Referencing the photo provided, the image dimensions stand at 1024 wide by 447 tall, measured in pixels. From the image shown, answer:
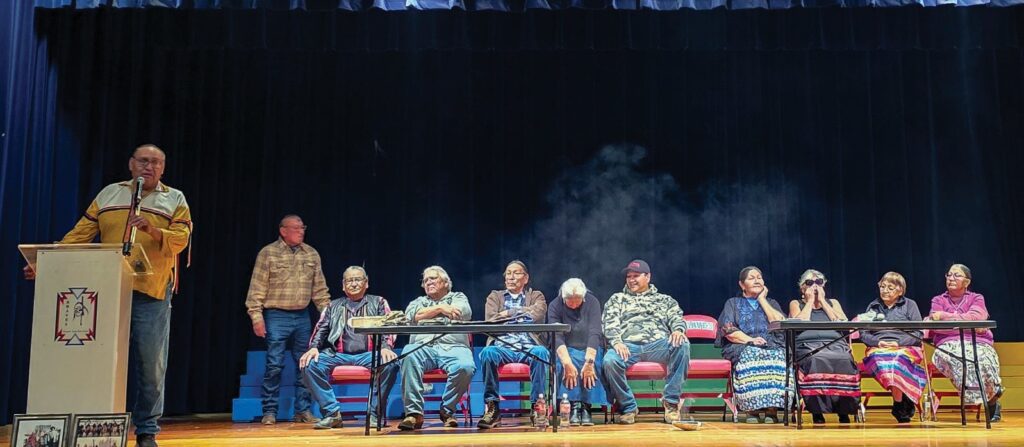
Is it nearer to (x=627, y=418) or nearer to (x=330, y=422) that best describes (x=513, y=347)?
(x=627, y=418)

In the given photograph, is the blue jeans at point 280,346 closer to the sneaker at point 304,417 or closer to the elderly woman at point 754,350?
the sneaker at point 304,417

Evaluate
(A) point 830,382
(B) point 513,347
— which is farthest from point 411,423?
(A) point 830,382

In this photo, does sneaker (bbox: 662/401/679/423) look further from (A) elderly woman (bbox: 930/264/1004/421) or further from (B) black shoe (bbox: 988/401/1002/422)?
(B) black shoe (bbox: 988/401/1002/422)

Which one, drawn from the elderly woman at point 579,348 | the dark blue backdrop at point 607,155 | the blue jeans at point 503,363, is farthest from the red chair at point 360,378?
the dark blue backdrop at point 607,155

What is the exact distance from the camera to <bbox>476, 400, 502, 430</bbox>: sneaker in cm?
545

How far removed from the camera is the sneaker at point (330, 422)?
5.82 meters

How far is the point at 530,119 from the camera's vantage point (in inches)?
316

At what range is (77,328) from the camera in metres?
3.66

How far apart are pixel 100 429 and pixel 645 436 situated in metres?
2.46

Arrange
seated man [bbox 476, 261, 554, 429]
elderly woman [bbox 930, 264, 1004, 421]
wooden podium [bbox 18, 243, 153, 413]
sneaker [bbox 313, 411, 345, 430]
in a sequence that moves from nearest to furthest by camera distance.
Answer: wooden podium [bbox 18, 243, 153, 413], seated man [bbox 476, 261, 554, 429], sneaker [bbox 313, 411, 345, 430], elderly woman [bbox 930, 264, 1004, 421]

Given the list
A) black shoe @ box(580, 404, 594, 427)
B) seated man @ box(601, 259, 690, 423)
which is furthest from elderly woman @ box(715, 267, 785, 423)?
black shoe @ box(580, 404, 594, 427)

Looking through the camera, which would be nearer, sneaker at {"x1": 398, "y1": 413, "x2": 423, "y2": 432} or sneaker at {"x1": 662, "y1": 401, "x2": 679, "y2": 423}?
sneaker at {"x1": 398, "y1": 413, "x2": 423, "y2": 432}

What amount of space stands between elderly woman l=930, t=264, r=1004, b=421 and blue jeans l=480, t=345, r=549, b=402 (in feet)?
7.74

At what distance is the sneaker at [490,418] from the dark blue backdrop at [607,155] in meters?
2.28
